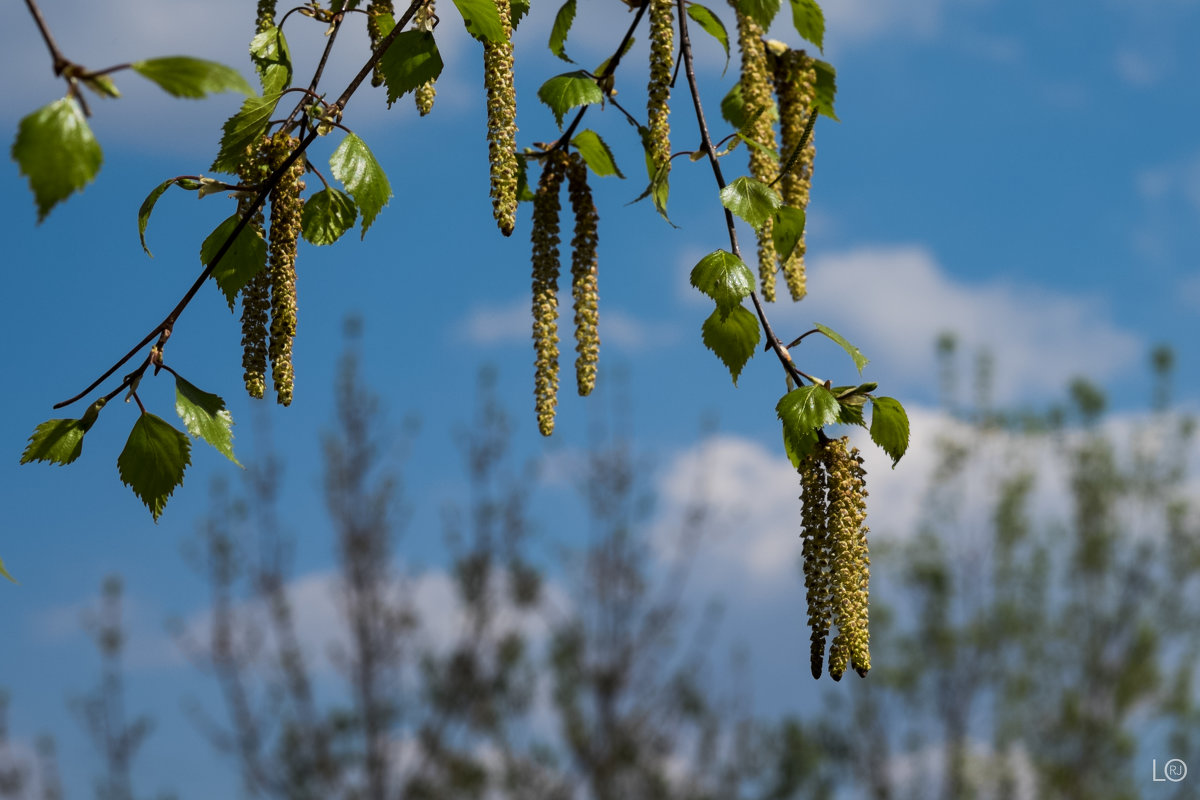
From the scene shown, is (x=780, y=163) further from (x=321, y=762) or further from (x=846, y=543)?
(x=321, y=762)

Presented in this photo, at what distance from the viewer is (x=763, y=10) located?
1.66m

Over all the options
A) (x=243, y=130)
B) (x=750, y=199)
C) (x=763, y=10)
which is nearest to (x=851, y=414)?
(x=750, y=199)

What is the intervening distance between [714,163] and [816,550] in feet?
1.65

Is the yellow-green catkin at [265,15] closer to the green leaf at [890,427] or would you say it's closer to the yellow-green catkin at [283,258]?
the yellow-green catkin at [283,258]

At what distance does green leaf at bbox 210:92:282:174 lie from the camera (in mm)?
1368

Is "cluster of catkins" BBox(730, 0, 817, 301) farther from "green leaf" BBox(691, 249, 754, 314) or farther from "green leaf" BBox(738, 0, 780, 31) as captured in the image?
"green leaf" BBox(691, 249, 754, 314)

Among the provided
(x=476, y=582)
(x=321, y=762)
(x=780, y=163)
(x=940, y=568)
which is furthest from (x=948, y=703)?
(x=780, y=163)

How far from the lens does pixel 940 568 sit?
1134 centimetres

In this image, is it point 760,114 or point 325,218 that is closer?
point 325,218

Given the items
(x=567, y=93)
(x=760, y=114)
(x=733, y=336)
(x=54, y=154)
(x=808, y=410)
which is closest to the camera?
(x=54, y=154)

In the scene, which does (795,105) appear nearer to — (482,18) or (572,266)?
(572,266)

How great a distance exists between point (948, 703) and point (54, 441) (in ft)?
35.7

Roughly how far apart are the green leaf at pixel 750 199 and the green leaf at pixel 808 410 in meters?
0.22

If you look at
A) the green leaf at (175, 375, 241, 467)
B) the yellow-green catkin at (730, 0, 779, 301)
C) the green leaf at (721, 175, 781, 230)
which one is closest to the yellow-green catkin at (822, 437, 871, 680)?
the green leaf at (721, 175, 781, 230)
